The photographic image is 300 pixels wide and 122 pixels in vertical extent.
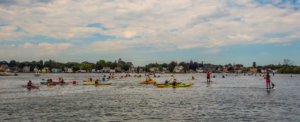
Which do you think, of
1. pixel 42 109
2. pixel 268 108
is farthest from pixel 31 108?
pixel 268 108

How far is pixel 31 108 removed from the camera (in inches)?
1013

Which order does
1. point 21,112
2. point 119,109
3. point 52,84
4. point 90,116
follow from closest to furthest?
point 90,116 → point 21,112 → point 119,109 → point 52,84

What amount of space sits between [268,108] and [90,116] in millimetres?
18779

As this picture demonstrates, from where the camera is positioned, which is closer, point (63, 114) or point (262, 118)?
point (262, 118)

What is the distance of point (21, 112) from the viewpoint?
2333cm

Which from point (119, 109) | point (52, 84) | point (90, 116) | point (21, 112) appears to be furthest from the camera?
point (52, 84)

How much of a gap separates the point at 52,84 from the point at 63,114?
42149mm

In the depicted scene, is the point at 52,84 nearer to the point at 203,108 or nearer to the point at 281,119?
the point at 203,108

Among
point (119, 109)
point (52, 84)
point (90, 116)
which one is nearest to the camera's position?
point (90, 116)

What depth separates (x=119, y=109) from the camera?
25.0m

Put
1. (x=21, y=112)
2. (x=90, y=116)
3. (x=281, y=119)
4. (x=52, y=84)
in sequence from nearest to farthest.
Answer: (x=281, y=119)
(x=90, y=116)
(x=21, y=112)
(x=52, y=84)

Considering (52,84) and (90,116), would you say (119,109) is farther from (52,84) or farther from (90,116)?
(52,84)

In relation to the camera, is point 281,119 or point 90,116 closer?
point 281,119

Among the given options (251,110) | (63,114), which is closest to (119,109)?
(63,114)
